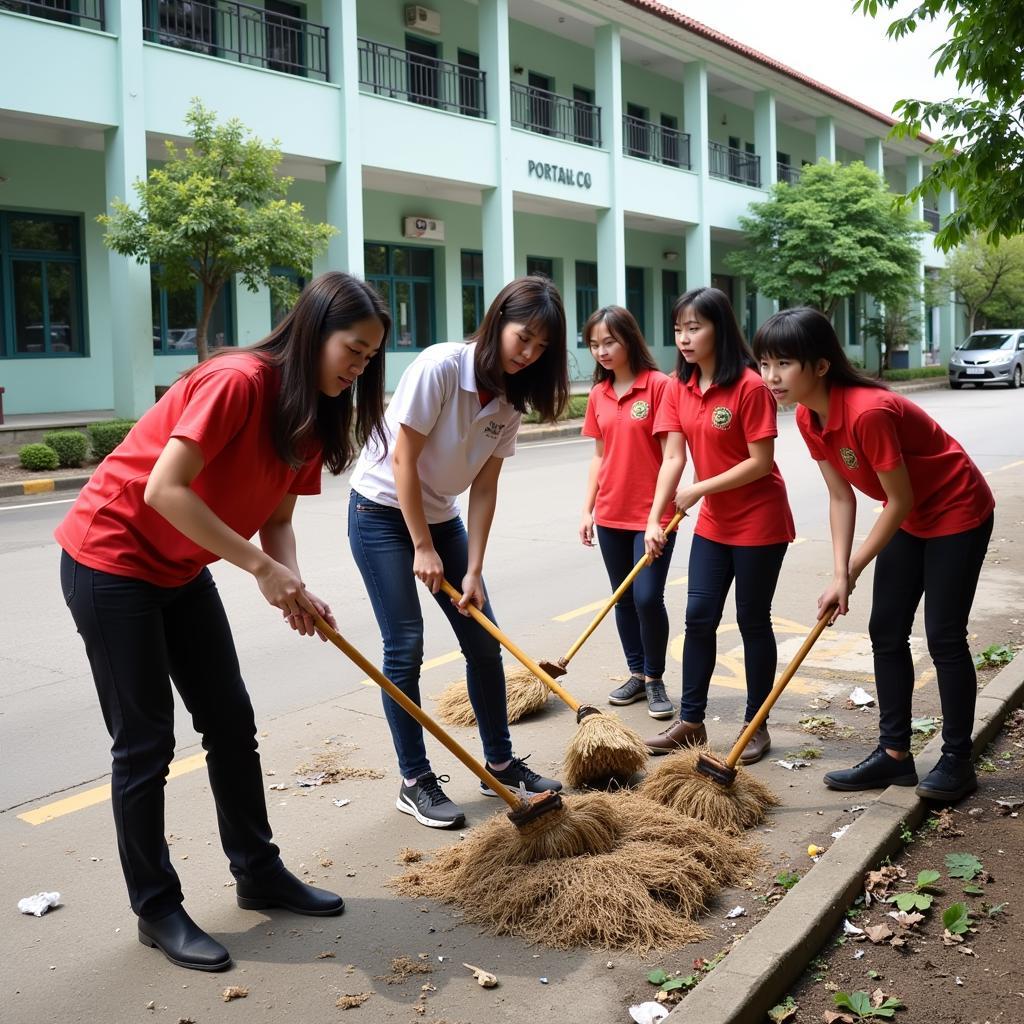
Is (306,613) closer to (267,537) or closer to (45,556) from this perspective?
(267,537)

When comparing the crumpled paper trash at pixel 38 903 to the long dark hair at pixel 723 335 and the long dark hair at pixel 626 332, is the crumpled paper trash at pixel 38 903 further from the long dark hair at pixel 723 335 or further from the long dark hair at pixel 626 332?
the long dark hair at pixel 626 332

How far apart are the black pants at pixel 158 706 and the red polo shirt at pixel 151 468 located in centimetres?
6

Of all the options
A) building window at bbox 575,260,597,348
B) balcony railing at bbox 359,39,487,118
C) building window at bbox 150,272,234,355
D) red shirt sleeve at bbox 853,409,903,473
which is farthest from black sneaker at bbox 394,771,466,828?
building window at bbox 575,260,597,348

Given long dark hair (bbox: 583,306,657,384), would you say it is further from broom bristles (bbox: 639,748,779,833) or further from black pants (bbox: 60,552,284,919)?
black pants (bbox: 60,552,284,919)

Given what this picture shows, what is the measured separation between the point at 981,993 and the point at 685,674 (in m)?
2.07

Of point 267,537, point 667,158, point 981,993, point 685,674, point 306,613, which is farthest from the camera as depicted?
point 667,158

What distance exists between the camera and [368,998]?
3117 millimetres

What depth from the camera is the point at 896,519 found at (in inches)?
163

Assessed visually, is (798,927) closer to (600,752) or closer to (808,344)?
(600,752)

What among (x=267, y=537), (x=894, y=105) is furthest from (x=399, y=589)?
(x=894, y=105)

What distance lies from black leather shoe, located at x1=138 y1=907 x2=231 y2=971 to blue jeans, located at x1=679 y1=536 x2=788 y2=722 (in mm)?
2305

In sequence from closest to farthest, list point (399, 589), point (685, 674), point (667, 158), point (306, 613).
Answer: point (306, 613)
point (399, 589)
point (685, 674)
point (667, 158)

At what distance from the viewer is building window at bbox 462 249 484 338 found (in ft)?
90.6

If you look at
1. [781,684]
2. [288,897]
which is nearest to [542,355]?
[781,684]
